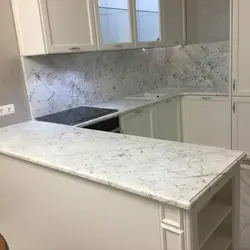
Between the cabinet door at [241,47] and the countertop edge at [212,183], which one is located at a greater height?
the cabinet door at [241,47]

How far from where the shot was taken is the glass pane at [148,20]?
129 inches

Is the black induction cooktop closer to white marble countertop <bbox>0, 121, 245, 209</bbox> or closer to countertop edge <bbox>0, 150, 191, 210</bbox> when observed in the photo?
white marble countertop <bbox>0, 121, 245, 209</bbox>

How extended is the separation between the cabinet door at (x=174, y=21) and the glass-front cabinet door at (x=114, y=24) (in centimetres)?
72

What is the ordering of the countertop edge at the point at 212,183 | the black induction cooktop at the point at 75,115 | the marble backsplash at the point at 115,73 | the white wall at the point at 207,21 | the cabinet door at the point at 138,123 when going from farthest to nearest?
1. the white wall at the point at 207,21
2. the cabinet door at the point at 138,123
3. the marble backsplash at the point at 115,73
4. the black induction cooktop at the point at 75,115
5. the countertop edge at the point at 212,183

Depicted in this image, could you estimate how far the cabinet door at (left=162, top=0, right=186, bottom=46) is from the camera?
3643 millimetres

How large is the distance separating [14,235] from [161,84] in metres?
2.96

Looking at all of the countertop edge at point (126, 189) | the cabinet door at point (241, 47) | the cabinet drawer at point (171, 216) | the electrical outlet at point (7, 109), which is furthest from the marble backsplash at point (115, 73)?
the cabinet drawer at point (171, 216)

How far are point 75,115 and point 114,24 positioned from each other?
1.03 meters

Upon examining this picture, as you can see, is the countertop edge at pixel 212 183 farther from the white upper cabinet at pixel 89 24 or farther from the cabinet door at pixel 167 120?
the cabinet door at pixel 167 120

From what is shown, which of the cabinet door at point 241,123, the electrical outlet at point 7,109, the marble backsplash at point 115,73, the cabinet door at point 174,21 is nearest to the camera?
the electrical outlet at point 7,109

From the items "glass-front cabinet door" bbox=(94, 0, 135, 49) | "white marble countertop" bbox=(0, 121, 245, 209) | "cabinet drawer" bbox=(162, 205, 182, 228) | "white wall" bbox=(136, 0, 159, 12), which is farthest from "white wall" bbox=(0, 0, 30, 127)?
"cabinet drawer" bbox=(162, 205, 182, 228)

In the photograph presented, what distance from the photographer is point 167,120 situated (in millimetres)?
3561

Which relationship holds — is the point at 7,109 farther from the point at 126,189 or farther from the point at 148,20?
the point at 148,20

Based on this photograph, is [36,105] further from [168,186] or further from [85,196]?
[168,186]
